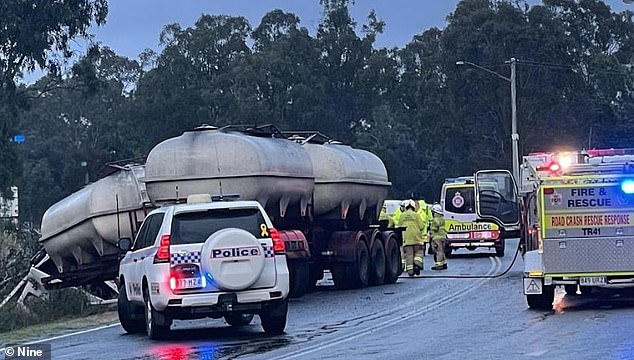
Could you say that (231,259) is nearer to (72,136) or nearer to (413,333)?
(413,333)

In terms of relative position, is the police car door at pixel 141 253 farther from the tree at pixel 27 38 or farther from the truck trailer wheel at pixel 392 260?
the tree at pixel 27 38

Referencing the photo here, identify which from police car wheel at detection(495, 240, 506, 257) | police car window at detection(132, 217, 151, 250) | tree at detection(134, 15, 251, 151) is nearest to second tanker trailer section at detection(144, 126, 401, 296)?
police car window at detection(132, 217, 151, 250)

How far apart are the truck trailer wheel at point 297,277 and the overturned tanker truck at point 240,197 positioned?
19mm

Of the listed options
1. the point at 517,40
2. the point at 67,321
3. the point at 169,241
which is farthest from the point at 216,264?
the point at 517,40

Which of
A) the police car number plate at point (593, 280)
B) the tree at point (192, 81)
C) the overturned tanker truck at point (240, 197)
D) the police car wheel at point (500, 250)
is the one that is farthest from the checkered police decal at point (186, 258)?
the tree at point (192, 81)

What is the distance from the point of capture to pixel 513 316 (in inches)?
695

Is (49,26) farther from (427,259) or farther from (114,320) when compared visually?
(114,320)

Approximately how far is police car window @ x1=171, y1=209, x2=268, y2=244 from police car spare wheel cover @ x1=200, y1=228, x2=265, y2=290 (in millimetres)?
255

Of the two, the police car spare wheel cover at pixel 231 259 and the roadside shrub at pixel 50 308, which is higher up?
the police car spare wheel cover at pixel 231 259

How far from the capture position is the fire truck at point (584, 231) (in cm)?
1817

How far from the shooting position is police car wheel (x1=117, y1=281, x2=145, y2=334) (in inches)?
682

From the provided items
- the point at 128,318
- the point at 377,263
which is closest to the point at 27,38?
the point at 377,263

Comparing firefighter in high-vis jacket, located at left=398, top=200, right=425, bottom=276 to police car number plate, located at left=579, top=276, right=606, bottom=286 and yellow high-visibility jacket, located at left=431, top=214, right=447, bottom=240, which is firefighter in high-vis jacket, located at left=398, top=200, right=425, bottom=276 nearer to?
yellow high-visibility jacket, located at left=431, top=214, right=447, bottom=240

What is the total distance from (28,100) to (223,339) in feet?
120
